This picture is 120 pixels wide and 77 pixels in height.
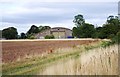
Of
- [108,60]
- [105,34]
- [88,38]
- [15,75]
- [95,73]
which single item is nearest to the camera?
[95,73]

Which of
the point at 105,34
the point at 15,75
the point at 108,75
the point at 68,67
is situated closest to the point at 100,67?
the point at 108,75

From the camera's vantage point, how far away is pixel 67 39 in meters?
21.0

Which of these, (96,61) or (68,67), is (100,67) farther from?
(68,67)

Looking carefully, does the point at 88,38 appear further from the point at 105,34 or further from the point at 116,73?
the point at 116,73

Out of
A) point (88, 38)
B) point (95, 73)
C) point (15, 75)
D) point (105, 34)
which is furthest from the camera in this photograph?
point (88, 38)

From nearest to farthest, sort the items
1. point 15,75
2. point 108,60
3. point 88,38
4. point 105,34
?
1. point 108,60
2. point 15,75
3. point 105,34
4. point 88,38

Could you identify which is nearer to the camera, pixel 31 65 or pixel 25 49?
pixel 31 65

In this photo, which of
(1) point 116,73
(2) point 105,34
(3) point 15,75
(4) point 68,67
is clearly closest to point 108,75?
(1) point 116,73

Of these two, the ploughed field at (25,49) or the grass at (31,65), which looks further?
the ploughed field at (25,49)

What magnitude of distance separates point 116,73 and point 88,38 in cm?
1609

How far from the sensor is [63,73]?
5.44 metres

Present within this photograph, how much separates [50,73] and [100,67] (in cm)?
100

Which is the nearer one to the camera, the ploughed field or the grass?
the grass

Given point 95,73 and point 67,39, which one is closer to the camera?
point 95,73
